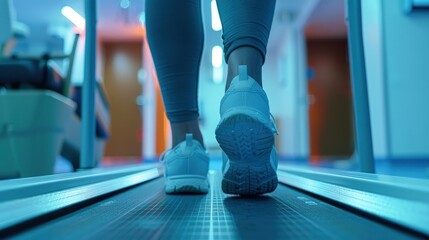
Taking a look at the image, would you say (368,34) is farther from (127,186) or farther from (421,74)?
(127,186)

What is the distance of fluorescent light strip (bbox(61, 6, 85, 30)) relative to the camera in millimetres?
1157

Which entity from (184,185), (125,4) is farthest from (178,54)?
(125,4)

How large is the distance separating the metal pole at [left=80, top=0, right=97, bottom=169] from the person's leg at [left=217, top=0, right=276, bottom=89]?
2.77ft

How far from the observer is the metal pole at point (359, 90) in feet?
3.34

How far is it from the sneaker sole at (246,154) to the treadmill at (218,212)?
0.03 meters

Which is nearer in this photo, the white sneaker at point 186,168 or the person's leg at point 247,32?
the person's leg at point 247,32

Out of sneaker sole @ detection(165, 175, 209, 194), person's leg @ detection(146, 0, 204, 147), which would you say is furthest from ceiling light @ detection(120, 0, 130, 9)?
sneaker sole @ detection(165, 175, 209, 194)

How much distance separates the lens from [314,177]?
3.04ft

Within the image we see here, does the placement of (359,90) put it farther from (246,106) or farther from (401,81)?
(401,81)

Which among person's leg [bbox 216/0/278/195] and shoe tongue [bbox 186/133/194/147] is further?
shoe tongue [bbox 186/133/194/147]

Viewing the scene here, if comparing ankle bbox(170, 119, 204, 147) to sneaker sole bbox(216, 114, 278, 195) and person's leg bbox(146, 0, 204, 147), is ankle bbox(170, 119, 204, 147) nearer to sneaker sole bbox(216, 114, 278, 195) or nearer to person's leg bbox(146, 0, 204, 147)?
person's leg bbox(146, 0, 204, 147)

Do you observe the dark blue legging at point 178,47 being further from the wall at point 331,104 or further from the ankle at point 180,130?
the wall at point 331,104

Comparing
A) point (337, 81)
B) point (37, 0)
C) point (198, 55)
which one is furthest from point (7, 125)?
point (337, 81)

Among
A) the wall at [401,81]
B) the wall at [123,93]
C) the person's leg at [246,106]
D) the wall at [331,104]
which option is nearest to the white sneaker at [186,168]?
the person's leg at [246,106]
